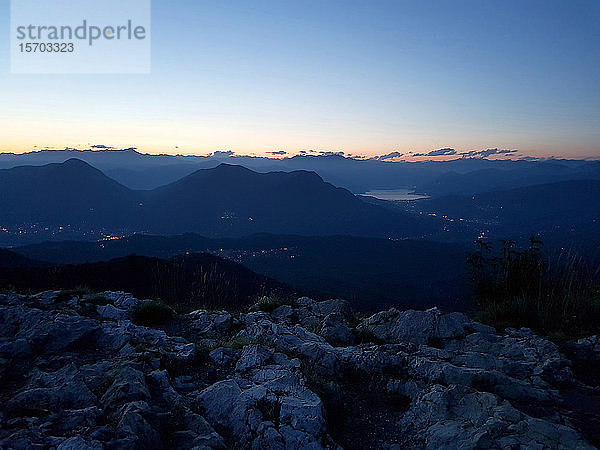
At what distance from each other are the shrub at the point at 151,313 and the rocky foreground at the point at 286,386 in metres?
0.52

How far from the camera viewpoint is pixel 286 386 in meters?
5.35

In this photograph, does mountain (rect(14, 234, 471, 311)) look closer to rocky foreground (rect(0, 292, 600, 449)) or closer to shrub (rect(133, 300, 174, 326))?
shrub (rect(133, 300, 174, 326))

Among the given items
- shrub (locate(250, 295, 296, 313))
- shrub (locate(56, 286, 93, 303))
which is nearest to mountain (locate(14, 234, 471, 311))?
shrub (locate(250, 295, 296, 313))

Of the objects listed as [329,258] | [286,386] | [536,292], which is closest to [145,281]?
[286,386]

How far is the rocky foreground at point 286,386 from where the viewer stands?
14.1ft

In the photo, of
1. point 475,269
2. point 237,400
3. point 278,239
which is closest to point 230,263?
point 475,269

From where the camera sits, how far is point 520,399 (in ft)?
18.5

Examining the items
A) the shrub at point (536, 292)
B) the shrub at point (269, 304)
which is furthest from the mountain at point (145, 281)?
the shrub at point (536, 292)

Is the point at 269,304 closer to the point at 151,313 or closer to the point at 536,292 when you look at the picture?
the point at 151,313

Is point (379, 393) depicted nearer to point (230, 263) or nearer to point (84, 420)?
point (84, 420)

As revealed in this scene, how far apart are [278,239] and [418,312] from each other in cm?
17632

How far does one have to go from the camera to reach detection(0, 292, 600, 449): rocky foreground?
14.1 ft

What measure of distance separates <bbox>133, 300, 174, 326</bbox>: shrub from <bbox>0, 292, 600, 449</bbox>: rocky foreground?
0.52 meters

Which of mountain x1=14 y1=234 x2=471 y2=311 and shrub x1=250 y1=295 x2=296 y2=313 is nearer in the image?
shrub x1=250 y1=295 x2=296 y2=313
